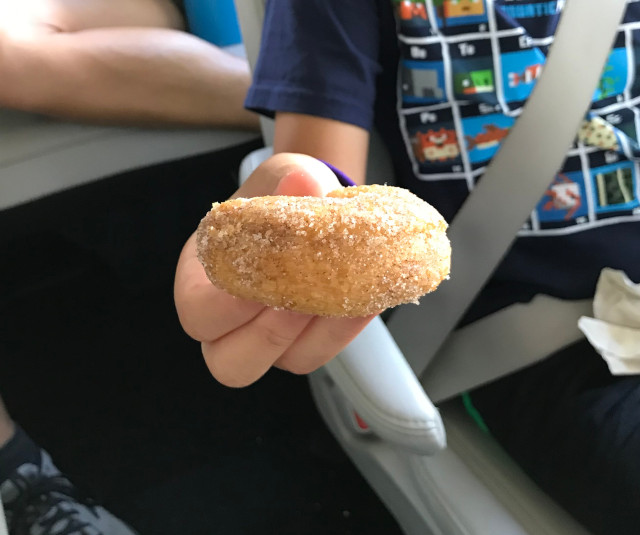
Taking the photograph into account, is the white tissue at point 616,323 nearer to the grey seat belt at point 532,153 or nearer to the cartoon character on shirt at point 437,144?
the grey seat belt at point 532,153

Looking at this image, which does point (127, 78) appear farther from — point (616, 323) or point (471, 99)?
point (616, 323)

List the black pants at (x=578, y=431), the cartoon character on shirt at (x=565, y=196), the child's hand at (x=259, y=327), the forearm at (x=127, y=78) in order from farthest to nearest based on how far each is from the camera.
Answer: the forearm at (x=127, y=78)
the cartoon character on shirt at (x=565, y=196)
the black pants at (x=578, y=431)
the child's hand at (x=259, y=327)

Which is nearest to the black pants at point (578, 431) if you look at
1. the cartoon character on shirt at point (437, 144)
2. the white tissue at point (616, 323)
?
the white tissue at point (616, 323)

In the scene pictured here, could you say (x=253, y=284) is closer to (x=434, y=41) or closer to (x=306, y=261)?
(x=306, y=261)

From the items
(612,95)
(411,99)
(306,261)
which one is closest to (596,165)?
(612,95)

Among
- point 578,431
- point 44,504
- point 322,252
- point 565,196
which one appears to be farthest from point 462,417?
point 44,504
